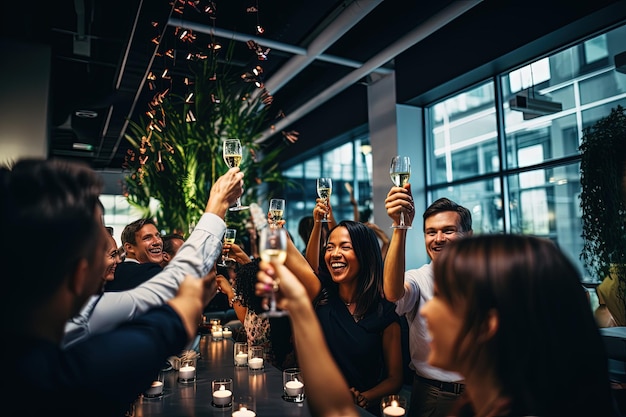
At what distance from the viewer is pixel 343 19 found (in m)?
4.27

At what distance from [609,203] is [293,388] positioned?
2.71 m

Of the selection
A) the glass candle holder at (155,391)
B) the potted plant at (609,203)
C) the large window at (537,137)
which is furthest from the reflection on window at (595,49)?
the glass candle holder at (155,391)

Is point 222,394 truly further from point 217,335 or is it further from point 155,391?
point 217,335

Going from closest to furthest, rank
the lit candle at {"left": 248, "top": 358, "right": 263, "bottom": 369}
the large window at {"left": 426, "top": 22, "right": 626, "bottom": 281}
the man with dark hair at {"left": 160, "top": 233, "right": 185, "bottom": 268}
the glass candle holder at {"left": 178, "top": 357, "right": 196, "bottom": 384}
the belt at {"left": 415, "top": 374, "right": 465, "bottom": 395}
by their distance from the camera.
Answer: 1. the belt at {"left": 415, "top": 374, "right": 465, "bottom": 395}
2. the glass candle holder at {"left": 178, "top": 357, "right": 196, "bottom": 384}
3. the lit candle at {"left": 248, "top": 358, "right": 263, "bottom": 369}
4. the man with dark hair at {"left": 160, "top": 233, "right": 185, "bottom": 268}
5. the large window at {"left": 426, "top": 22, "right": 626, "bottom": 281}

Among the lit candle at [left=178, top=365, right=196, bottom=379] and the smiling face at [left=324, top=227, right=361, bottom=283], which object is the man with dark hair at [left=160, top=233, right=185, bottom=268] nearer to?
the lit candle at [left=178, top=365, right=196, bottom=379]

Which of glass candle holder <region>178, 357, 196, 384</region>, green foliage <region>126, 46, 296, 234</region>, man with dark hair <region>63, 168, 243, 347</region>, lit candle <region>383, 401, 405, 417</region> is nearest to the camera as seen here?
man with dark hair <region>63, 168, 243, 347</region>

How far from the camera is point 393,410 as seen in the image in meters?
1.45

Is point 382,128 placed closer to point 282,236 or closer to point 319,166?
point 319,166

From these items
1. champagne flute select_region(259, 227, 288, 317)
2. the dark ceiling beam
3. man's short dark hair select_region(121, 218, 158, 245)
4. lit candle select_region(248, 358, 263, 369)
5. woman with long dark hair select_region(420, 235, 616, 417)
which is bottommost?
lit candle select_region(248, 358, 263, 369)

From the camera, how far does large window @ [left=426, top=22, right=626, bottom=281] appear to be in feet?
14.0

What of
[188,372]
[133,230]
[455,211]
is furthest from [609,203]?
[133,230]

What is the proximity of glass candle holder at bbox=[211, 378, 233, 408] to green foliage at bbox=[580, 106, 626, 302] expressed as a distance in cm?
284

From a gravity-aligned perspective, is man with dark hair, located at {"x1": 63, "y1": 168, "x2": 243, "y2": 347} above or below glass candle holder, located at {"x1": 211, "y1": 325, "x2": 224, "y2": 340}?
above

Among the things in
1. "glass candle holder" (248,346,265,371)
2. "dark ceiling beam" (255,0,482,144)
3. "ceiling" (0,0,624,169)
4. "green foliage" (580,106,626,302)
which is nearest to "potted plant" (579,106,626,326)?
"green foliage" (580,106,626,302)
